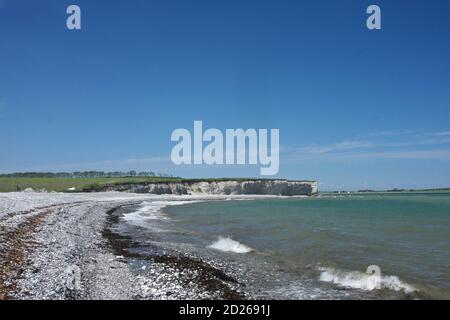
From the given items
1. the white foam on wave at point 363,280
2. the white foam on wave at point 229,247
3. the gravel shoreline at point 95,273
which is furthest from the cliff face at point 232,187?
the white foam on wave at point 363,280

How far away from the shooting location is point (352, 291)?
12.5m

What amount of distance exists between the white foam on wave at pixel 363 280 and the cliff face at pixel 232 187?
320ft

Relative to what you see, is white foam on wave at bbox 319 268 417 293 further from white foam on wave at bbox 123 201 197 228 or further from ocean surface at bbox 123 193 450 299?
white foam on wave at bbox 123 201 197 228

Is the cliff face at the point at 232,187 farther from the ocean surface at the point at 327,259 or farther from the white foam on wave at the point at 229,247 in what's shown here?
the white foam on wave at the point at 229,247

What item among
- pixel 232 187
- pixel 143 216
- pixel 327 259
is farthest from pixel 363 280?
pixel 232 187

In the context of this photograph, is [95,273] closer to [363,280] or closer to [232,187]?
[363,280]

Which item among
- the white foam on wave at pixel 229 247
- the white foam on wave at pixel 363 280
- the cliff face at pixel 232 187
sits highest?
the white foam on wave at pixel 363 280

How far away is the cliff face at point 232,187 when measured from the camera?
120 metres

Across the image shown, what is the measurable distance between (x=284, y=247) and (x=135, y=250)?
7968 millimetres

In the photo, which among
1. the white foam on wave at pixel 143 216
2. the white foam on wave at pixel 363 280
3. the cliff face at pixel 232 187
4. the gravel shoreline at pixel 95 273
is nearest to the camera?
the gravel shoreline at pixel 95 273

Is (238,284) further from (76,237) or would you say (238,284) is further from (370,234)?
(370,234)

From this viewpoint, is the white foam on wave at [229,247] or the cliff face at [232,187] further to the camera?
the cliff face at [232,187]

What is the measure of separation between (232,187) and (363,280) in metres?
132

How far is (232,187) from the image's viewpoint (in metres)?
146
